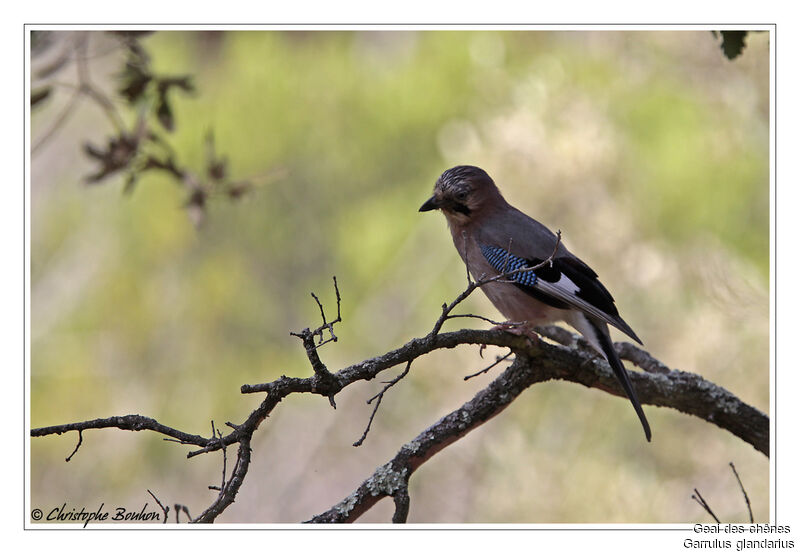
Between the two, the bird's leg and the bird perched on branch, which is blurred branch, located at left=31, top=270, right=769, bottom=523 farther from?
the bird perched on branch

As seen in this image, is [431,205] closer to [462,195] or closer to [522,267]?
[462,195]

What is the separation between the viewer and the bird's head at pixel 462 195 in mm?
3867

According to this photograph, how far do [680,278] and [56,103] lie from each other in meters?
5.98

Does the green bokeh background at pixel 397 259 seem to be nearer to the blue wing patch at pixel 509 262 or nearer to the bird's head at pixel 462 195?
the bird's head at pixel 462 195

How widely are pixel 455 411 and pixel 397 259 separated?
4470mm

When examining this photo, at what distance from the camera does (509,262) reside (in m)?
3.62

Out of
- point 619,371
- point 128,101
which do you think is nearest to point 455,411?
point 619,371

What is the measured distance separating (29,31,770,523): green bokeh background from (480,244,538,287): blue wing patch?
199 cm

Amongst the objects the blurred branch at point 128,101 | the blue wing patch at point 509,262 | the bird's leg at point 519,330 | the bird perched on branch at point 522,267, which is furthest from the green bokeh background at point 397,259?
the bird's leg at point 519,330

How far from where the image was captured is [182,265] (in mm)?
7906

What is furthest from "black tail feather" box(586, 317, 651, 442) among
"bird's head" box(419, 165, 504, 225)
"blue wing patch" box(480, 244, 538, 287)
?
"bird's head" box(419, 165, 504, 225)

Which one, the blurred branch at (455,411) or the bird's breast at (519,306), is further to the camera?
the bird's breast at (519,306)

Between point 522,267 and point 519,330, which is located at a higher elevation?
point 522,267

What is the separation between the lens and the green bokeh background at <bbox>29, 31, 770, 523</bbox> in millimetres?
5605
